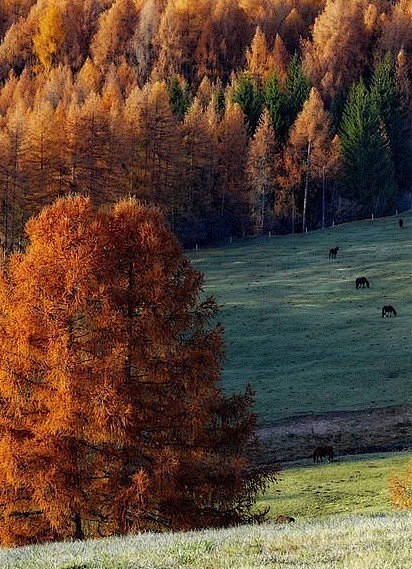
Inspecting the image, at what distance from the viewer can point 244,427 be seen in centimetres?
2567

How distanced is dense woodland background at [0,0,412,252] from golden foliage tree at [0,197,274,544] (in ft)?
219

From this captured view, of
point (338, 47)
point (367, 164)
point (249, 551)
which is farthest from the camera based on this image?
point (338, 47)

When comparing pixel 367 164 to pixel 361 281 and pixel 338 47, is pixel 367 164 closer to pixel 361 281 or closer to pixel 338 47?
pixel 338 47

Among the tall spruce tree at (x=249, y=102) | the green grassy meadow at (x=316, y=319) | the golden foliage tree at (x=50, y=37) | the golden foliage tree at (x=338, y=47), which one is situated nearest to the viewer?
the green grassy meadow at (x=316, y=319)

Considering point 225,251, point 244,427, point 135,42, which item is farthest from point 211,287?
point 135,42

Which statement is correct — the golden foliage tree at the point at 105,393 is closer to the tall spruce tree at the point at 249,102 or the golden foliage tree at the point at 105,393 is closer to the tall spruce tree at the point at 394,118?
the tall spruce tree at the point at 249,102

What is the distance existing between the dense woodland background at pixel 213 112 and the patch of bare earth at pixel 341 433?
53.7 meters

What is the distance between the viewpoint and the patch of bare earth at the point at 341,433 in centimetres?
4038

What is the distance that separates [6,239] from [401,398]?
182ft

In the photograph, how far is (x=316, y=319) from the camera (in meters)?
65.8

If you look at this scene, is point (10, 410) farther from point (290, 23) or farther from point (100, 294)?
point (290, 23)

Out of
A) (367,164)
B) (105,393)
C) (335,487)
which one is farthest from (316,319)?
(367,164)

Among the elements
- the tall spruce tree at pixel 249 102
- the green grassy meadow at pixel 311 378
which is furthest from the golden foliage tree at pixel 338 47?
the green grassy meadow at pixel 311 378

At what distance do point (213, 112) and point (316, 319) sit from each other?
206ft
